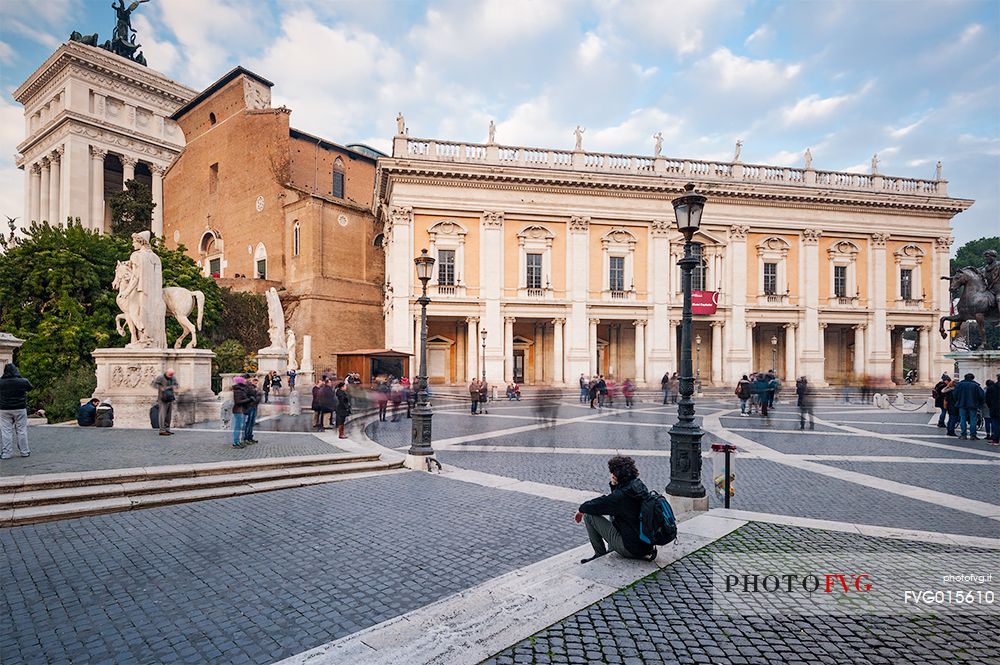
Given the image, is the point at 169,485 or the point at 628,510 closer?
the point at 628,510

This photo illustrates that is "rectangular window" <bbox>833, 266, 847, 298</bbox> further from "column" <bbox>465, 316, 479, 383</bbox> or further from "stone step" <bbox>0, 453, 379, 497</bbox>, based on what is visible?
"stone step" <bbox>0, 453, 379, 497</bbox>

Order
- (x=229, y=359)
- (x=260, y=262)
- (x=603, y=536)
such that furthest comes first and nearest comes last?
(x=260, y=262), (x=229, y=359), (x=603, y=536)

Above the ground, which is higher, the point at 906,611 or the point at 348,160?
the point at 348,160

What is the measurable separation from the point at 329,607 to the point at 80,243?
23863mm

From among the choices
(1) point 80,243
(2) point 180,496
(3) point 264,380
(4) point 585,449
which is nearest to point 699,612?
(2) point 180,496

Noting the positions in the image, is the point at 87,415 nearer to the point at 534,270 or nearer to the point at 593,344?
the point at 534,270

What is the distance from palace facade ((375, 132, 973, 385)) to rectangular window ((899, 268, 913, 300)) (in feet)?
0.30

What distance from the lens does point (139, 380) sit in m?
13.5

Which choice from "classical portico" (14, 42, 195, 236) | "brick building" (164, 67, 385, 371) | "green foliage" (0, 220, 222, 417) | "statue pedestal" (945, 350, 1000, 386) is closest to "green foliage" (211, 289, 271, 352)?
"brick building" (164, 67, 385, 371)

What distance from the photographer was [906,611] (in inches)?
158

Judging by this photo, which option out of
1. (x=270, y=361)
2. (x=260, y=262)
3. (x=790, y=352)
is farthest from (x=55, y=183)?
(x=790, y=352)

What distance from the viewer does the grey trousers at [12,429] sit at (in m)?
8.51

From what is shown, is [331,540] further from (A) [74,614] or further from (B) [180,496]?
(B) [180,496]

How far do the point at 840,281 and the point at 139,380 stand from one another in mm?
41386
